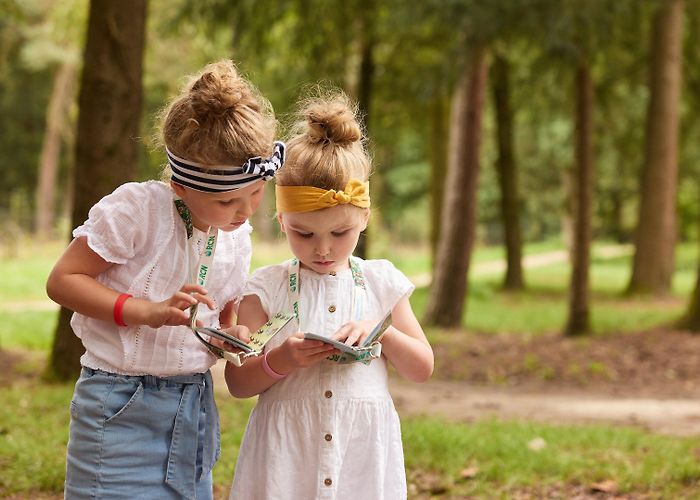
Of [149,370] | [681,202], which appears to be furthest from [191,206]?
[681,202]

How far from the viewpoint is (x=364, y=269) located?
2859 mm

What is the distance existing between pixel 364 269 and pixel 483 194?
135 feet

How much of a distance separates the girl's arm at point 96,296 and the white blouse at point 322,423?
0.37 m

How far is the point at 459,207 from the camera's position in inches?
489

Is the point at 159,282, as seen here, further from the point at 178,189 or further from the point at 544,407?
the point at 544,407

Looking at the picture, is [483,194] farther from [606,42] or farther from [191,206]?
[191,206]

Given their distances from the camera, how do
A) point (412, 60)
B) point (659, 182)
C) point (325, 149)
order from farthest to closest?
point (412, 60)
point (659, 182)
point (325, 149)

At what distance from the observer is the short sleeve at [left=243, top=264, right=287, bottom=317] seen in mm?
2770

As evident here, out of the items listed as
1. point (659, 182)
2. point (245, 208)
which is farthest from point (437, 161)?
point (245, 208)

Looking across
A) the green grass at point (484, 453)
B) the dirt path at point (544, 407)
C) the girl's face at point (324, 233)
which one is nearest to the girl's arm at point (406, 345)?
the girl's face at point (324, 233)

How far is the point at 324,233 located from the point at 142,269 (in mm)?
532

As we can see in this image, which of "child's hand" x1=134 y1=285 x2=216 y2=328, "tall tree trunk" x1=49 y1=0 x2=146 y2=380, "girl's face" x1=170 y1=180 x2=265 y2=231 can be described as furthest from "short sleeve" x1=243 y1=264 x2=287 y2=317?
"tall tree trunk" x1=49 y1=0 x2=146 y2=380

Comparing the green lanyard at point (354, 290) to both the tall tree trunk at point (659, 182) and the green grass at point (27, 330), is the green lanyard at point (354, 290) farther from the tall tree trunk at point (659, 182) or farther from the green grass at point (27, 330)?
the tall tree trunk at point (659, 182)

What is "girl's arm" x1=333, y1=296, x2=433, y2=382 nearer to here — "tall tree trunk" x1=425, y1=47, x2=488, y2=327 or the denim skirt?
the denim skirt
